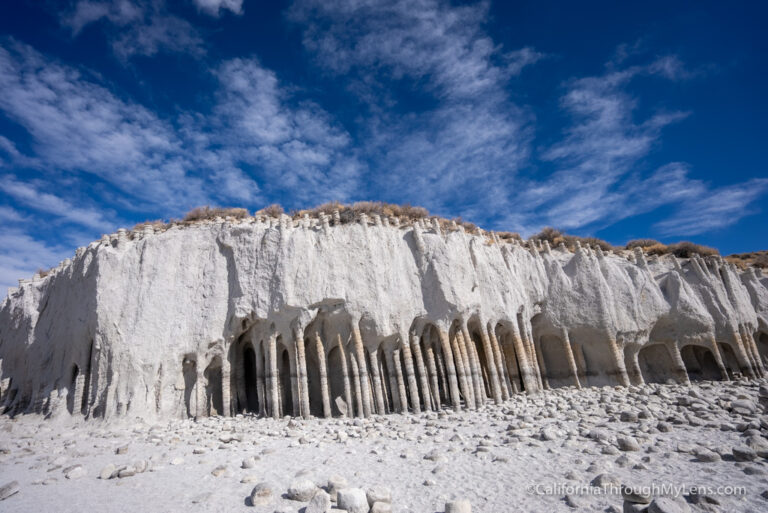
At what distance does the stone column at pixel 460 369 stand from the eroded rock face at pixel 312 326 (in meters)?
0.07

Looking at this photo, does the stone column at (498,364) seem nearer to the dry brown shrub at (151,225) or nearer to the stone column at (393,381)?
the stone column at (393,381)

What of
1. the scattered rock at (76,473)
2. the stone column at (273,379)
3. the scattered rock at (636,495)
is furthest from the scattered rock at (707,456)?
the stone column at (273,379)

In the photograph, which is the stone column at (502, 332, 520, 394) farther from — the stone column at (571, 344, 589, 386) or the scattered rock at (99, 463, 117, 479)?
the scattered rock at (99, 463, 117, 479)

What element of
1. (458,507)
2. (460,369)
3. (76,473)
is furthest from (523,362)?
(76,473)

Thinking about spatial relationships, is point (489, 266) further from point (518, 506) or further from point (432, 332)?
point (518, 506)

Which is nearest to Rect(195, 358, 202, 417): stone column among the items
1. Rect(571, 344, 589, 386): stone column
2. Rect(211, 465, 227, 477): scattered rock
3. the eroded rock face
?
the eroded rock face

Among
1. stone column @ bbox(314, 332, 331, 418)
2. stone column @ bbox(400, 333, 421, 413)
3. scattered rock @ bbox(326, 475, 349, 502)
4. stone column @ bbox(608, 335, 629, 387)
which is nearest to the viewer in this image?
scattered rock @ bbox(326, 475, 349, 502)

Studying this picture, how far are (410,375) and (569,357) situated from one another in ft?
38.4

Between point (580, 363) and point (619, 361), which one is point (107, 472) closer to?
point (580, 363)

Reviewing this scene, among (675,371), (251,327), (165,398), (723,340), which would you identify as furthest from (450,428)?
(723,340)

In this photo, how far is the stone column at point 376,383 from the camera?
17.1 meters

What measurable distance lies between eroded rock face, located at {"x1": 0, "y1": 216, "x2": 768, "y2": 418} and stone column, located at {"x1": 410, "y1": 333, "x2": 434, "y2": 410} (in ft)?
0.22

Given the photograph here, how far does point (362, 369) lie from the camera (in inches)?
687

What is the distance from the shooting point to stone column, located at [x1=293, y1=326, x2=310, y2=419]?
54.3 ft
